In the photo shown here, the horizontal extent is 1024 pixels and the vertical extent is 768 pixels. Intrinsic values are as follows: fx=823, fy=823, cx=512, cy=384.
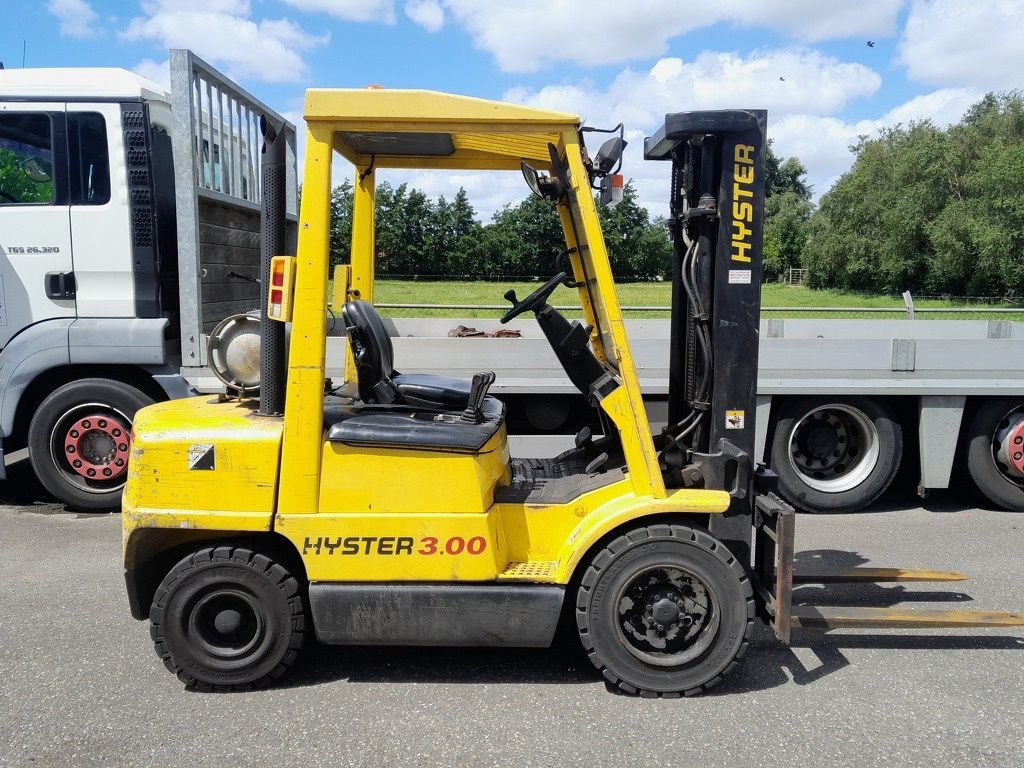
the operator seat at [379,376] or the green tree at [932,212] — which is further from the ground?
the green tree at [932,212]

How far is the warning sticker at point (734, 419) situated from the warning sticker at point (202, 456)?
2.27 m

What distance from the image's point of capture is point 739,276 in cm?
368

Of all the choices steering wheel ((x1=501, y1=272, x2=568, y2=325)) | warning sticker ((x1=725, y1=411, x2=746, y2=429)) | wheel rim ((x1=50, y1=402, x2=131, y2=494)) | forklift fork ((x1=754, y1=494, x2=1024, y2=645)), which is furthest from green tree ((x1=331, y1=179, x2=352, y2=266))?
wheel rim ((x1=50, y1=402, x2=131, y2=494))

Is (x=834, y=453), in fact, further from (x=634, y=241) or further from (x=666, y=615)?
(x=666, y=615)

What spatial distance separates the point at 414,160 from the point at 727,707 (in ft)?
9.76

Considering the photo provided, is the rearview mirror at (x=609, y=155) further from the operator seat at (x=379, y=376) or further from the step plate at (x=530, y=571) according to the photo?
the step plate at (x=530, y=571)

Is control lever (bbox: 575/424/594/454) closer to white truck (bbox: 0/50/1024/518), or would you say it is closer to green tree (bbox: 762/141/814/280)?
white truck (bbox: 0/50/1024/518)

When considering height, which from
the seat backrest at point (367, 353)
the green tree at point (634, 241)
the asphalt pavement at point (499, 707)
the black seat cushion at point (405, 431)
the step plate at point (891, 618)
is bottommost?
the asphalt pavement at point (499, 707)

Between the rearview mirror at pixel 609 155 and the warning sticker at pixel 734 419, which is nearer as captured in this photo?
the rearview mirror at pixel 609 155

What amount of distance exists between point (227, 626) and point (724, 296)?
2.63 metres

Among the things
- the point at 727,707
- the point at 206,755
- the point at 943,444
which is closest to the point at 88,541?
the point at 206,755

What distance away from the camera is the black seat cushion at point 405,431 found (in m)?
3.41

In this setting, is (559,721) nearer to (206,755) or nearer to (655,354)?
(206,755)

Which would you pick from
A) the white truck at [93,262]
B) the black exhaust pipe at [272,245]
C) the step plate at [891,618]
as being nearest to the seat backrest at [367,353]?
the black exhaust pipe at [272,245]
